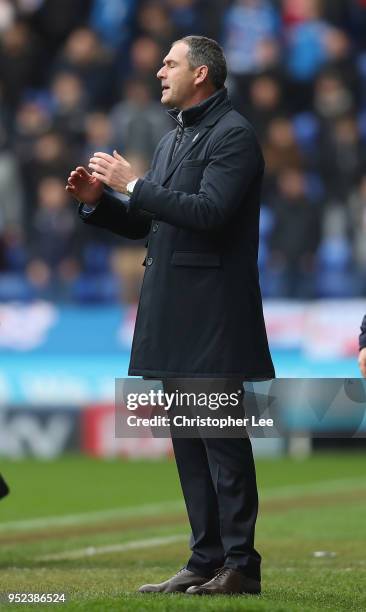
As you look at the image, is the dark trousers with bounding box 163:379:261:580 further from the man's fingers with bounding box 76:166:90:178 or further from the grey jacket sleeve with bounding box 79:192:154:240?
the man's fingers with bounding box 76:166:90:178

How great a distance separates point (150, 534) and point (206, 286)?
4.33 m

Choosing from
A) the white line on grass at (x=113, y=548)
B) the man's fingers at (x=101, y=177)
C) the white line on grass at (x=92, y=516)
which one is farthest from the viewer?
the white line on grass at (x=92, y=516)

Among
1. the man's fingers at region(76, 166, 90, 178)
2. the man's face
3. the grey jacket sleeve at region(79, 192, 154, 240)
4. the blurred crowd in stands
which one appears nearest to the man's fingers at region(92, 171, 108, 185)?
the man's fingers at region(76, 166, 90, 178)

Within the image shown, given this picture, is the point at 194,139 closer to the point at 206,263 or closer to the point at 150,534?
the point at 206,263

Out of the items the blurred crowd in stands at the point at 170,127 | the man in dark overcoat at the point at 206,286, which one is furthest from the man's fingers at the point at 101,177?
the blurred crowd in stands at the point at 170,127

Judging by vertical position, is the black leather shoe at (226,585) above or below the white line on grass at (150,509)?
above

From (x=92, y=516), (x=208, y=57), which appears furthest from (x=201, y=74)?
(x=92, y=516)

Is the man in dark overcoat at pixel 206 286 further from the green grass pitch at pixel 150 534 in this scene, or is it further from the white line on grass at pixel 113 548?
the white line on grass at pixel 113 548

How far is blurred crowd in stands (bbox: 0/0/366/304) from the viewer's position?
17188 millimetres

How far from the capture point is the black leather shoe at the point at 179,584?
6.54 m

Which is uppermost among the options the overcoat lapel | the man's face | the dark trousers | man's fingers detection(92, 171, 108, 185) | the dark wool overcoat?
the man's face

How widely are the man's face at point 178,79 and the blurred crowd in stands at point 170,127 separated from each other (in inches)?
404

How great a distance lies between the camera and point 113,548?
955cm

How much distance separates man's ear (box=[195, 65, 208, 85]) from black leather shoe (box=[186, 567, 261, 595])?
2.12 m
